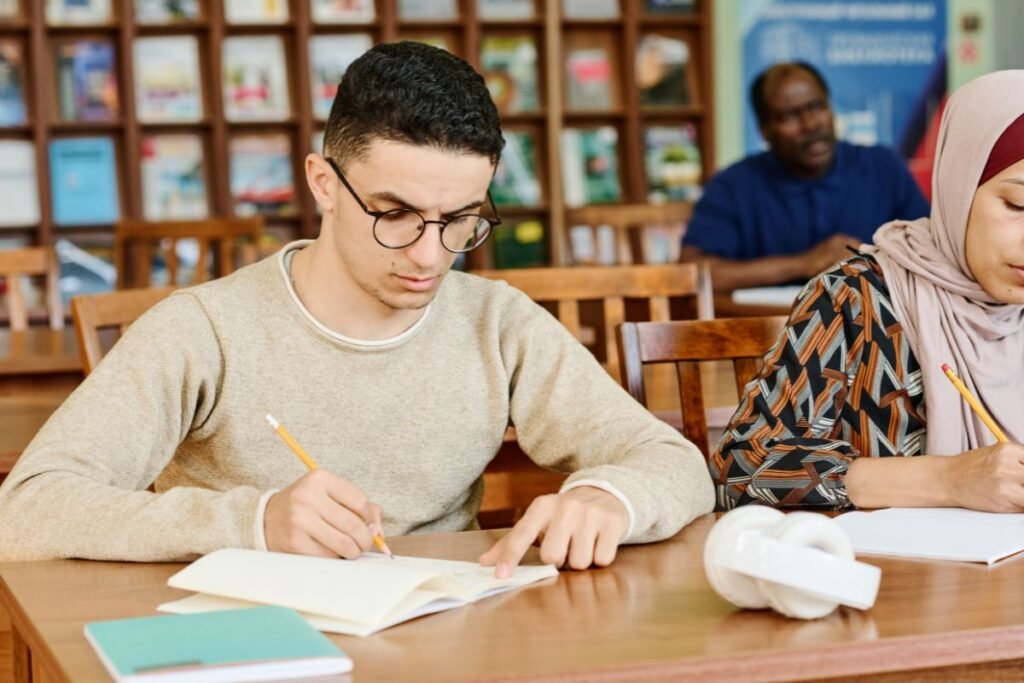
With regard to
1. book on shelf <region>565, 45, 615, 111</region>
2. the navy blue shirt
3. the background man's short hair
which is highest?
book on shelf <region>565, 45, 615, 111</region>

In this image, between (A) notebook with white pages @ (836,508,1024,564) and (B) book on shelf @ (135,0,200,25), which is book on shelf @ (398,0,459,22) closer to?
(B) book on shelf @ (135,0,200,25)

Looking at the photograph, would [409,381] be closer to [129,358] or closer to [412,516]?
[412,516]

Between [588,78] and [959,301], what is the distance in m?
4.71

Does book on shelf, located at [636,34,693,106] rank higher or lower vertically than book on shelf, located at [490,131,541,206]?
higher

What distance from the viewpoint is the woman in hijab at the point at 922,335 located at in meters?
→ 1.84

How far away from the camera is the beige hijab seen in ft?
6.12

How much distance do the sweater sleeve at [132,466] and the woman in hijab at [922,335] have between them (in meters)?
0.63

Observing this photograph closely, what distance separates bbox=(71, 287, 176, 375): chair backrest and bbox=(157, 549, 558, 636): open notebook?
105cm

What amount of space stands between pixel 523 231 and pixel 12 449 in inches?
175

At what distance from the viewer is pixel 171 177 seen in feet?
19.9

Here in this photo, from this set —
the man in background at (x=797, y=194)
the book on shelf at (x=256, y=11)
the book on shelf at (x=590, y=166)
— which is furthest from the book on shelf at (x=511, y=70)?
the man in background at (x=797, y=194)

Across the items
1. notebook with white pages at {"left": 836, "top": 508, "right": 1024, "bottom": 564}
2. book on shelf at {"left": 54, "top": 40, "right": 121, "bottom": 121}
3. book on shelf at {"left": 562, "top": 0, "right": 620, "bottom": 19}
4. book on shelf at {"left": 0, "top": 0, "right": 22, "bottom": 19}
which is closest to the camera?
notebook with white pages at {"left": 836, "top": 508, "right": 1024, "bottom": 564}

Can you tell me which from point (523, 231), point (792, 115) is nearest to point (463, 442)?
point (792, 115)

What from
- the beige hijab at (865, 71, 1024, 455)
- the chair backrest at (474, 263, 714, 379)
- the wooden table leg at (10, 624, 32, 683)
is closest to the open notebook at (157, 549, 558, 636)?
the wooden table leg at (10, 624, 32, 683)
